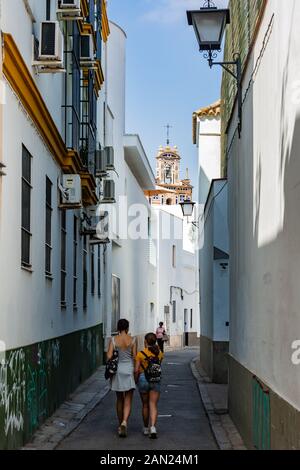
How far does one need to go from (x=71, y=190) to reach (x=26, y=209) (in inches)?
144

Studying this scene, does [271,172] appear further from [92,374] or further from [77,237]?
[92,374]

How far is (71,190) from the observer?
14.8m

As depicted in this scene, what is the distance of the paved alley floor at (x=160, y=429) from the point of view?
11008mm

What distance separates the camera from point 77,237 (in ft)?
59.6

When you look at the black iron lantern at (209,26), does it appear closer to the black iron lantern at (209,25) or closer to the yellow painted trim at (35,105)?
the black iron lantern at (209,25)

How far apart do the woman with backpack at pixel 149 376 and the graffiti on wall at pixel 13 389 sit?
1996 millimetres

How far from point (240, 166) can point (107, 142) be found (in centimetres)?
1515

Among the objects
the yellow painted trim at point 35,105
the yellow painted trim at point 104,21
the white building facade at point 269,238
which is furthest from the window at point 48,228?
the yellow painted trim at point 104,21

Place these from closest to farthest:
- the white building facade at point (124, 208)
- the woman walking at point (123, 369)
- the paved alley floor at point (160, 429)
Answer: the paved alley floor at point (160, 429) < the woman walking at point (123, 369) < the white building facade at point (124, 208)

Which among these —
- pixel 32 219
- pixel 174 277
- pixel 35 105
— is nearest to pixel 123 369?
pixel 32 219

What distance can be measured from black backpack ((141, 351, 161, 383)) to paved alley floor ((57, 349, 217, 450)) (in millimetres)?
810

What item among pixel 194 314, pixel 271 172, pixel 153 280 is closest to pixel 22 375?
pixel 271 172

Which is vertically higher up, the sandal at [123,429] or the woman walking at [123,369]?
the woman walking at [123,369]

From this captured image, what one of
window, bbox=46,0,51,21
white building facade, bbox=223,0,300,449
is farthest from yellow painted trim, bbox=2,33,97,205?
white building facade, bbox=223,0,300,449
